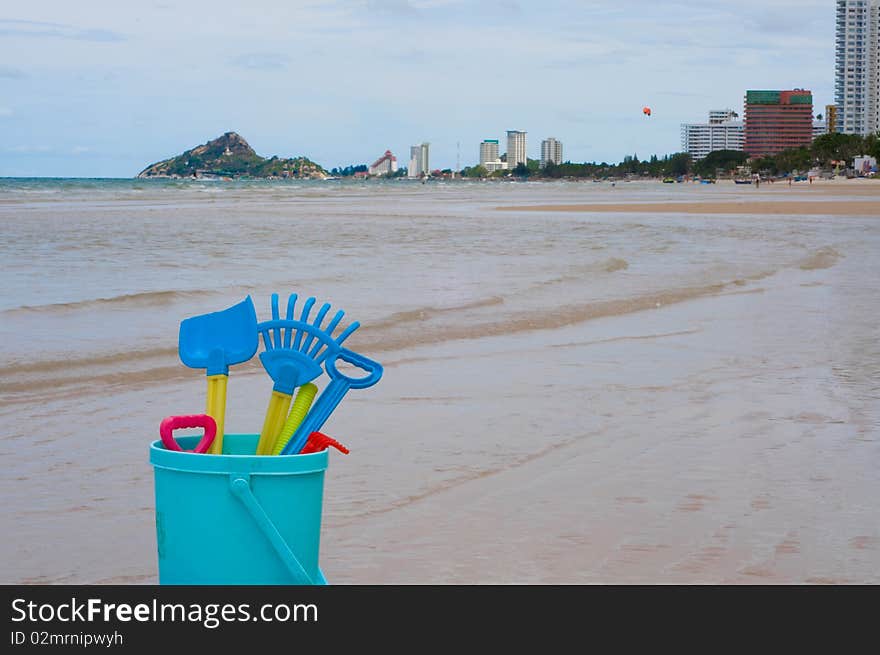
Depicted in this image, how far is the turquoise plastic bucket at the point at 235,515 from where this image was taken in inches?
113

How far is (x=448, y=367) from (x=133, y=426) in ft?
8.32

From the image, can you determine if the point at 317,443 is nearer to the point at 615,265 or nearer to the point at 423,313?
the point at 423,313

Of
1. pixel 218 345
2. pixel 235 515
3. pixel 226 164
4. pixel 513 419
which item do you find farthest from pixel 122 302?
pixel 226 164

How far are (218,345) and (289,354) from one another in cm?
20

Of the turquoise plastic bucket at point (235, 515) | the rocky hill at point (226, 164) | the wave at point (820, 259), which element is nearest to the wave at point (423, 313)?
the wave at point (820, 259)

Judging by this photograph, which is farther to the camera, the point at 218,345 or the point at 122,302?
the point at 122,302

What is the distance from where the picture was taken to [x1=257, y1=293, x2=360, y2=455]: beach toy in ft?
9.84

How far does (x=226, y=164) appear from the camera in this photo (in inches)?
6816

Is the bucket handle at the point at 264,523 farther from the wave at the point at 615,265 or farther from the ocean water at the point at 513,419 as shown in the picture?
the wave at the point at 615,265

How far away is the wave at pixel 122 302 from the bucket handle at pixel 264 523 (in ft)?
28.2

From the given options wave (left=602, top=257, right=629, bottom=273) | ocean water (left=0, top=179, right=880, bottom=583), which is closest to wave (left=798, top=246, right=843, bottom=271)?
ocean water (left=0, top=179, right=880, bottom=583)

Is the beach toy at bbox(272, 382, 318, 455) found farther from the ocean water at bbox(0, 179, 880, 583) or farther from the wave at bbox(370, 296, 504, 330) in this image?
the wave at bbox(370, 296, 504, 330)
